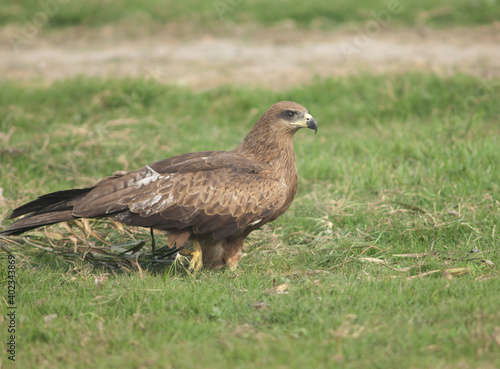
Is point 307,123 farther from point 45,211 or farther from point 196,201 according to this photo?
point 45,211

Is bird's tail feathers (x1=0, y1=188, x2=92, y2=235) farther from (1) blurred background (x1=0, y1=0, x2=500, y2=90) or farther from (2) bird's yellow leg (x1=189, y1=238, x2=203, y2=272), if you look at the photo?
(1) blurred background (x1=0, y1=0, x2=500, y2=90)

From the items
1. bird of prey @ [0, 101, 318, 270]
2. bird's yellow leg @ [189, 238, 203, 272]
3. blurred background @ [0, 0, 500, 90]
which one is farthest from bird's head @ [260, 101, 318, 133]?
blurred background @ [0, 0, 500, 90]

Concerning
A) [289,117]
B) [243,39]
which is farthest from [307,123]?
[243,39]

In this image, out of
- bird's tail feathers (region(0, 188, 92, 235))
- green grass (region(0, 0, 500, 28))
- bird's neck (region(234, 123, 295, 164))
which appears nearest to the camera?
bird's tail feathers (region(0, 188, 92, 235))

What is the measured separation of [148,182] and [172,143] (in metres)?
2.93

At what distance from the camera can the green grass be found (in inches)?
508

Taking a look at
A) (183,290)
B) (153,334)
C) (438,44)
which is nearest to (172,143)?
(183,290)

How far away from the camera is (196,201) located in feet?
16.8

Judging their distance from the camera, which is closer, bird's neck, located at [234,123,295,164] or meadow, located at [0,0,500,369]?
meadow, located at [0,0,500,369]

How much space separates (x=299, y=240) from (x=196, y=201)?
125 cm

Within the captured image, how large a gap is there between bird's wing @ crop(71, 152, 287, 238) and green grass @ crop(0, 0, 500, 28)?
8.96m

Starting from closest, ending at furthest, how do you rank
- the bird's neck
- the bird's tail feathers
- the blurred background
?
the bird's tail feathers → the bird's neck → the blurred background

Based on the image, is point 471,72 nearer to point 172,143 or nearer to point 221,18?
point 172,143

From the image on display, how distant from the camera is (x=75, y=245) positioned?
5539 millimetres
